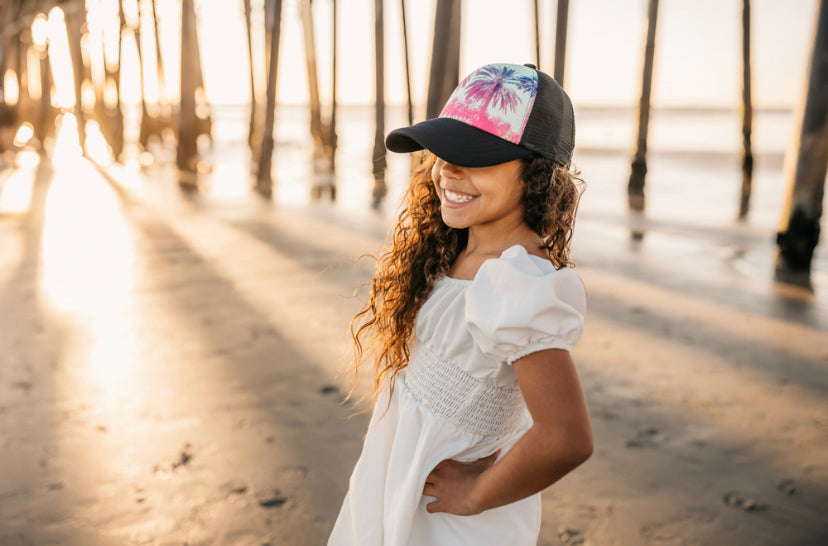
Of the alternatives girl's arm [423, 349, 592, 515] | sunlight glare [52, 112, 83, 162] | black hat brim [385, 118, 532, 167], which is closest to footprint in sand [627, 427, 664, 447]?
girl's arm [423, 349, 592, 515]

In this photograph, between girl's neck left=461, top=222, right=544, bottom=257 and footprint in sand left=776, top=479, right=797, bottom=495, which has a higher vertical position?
girl's neck left=461, top=222, right=544, bottom=257

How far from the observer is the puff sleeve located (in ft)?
3.27

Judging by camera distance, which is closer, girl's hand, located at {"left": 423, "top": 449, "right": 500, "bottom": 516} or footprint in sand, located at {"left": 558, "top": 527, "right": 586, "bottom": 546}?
girl's hand, located at {"left": 423, "top": 449, "right": 500, "bottom": 516}

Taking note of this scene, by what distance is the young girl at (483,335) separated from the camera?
3.32 feet

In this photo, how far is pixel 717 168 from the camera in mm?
16781

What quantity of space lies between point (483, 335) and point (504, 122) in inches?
13.6

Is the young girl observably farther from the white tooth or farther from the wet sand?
the wet sand

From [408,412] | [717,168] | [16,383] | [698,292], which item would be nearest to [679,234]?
[698,292]

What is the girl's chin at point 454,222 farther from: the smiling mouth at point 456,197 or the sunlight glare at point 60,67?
the sunlight glare at point 60,67

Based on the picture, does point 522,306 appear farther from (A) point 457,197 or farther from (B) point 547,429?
(A) point 457,197

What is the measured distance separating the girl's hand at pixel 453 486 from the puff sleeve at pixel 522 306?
25cm

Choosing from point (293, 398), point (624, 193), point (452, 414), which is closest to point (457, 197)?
point (452, 414)

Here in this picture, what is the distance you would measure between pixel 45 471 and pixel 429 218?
1.93 metres

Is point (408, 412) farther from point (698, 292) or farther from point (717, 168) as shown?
point (717, 168)
